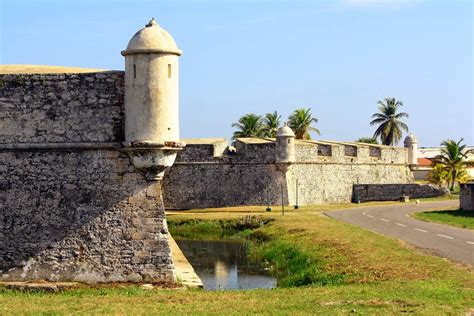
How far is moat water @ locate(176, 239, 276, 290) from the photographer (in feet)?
70.9

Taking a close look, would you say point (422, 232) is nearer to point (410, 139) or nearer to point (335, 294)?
point (335, 294)

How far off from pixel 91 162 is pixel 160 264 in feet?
8.34

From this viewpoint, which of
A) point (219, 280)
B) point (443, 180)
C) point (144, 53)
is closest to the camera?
point (144, 53)

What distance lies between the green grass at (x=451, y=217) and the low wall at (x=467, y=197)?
482mm

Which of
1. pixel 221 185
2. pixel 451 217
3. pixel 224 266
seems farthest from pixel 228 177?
pixel 224 266

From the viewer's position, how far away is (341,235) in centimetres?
2528

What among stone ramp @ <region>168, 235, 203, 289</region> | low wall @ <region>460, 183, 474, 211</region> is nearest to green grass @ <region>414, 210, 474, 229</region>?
low wall @ <region>460, 183, 474, 211</region>

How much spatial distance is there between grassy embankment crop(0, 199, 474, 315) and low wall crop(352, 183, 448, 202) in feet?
105

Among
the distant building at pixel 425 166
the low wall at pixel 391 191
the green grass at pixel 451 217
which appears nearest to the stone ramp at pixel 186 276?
the green grass at pixel 451 217

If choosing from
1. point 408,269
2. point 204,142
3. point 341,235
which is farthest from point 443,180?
point 408,269

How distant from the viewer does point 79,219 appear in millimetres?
16234

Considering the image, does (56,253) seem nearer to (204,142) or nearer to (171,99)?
(171,99)

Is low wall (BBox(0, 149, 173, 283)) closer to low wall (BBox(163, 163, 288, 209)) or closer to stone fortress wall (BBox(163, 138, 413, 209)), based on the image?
stone fortress wall (BBox(163, 138, 413, 209))

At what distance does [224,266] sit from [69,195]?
429 inches
